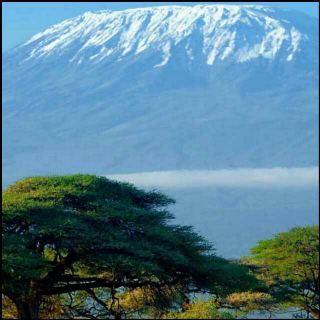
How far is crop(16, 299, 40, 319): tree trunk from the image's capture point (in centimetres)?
1578

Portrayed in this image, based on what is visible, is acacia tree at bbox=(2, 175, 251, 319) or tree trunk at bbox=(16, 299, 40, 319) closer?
acacia tree at bbox=(2, 175, 251, 319)

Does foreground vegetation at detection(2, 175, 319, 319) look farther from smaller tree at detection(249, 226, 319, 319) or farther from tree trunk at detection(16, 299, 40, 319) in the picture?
smaller tree at detection(249, 226, 319, 319)

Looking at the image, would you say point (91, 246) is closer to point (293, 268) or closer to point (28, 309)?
point (28, 309)

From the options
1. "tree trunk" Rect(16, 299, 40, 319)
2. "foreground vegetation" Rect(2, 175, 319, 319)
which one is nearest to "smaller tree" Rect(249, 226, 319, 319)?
"foreground vegetation" Rect(2, 175, 319, 319)

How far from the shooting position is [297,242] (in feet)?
91.8

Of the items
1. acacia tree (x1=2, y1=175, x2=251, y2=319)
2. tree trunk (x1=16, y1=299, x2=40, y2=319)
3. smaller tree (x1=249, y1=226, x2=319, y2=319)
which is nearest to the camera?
acacia tree (x1=2, y1=175, x2=251, y2=319)

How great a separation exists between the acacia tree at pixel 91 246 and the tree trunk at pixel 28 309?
2 cm

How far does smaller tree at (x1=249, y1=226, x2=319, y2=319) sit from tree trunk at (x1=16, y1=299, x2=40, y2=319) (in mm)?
12271

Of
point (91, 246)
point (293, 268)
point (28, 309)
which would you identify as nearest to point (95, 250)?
point (91, 246)

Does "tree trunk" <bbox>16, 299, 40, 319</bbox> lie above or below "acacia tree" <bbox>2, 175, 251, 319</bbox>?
below

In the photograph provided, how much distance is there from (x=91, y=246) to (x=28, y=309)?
2098 millimetres

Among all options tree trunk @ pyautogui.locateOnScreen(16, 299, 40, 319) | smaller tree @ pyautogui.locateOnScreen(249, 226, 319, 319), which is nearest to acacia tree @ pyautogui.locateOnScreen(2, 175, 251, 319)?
tree trunk @ pyautogui.locateOnScreen(16, 299, 40, 319)

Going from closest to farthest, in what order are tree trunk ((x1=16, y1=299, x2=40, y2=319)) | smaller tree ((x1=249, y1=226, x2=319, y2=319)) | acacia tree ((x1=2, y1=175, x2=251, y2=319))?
acacia tree ((x1=2, y1=175, x2=251, y2=319)), tree trunk ((x1=16, y1=299, x2=40, y2=319)), smaller tree ((x1=249, y1=226, x2=319, y2=319))

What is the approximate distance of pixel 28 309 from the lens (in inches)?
626
